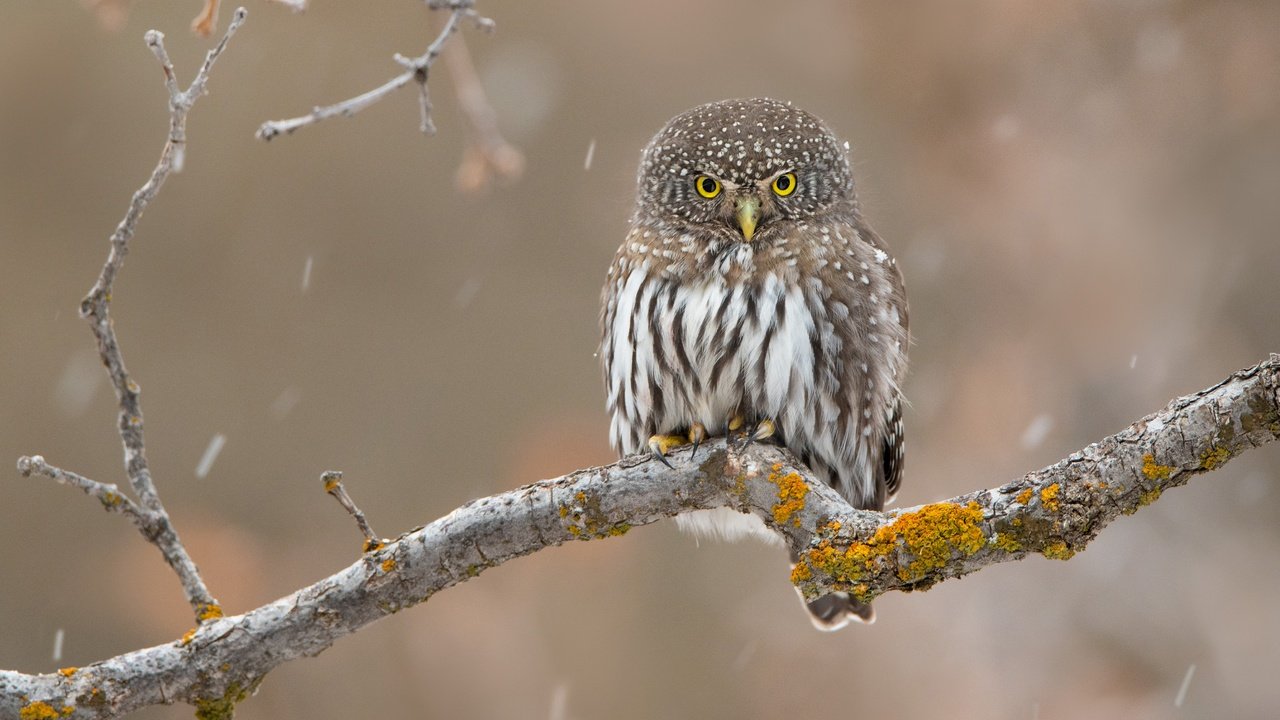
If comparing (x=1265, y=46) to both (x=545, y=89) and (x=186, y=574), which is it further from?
(x=186, y=574)

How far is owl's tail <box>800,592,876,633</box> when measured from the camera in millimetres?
4445

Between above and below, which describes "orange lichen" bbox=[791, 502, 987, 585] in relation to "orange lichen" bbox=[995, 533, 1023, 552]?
above

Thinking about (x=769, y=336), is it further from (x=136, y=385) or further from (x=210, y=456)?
(x=210, y=456)

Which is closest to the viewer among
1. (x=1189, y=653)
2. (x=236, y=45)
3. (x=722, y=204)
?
(x=722, y=204)

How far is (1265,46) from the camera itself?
24.7ft

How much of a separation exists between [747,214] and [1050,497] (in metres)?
1.52

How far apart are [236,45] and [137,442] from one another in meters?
5.03

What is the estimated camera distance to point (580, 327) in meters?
7.69

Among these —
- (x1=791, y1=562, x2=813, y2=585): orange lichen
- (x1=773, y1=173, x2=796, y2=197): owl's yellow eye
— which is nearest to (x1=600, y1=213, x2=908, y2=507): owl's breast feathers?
(x1=773, y1=173, x2=796, y2=197): owl's yellow eye

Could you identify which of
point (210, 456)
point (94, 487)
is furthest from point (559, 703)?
point (94, 487)

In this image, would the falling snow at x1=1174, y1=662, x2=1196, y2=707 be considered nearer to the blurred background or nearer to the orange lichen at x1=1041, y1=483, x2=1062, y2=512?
the blurred background

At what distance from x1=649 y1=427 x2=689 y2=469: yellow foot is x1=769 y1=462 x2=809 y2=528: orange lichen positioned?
1.20 ft

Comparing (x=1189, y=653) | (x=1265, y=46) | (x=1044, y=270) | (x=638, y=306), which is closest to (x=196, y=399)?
(x=638, y=306)

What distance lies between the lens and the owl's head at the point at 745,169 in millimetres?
3947
